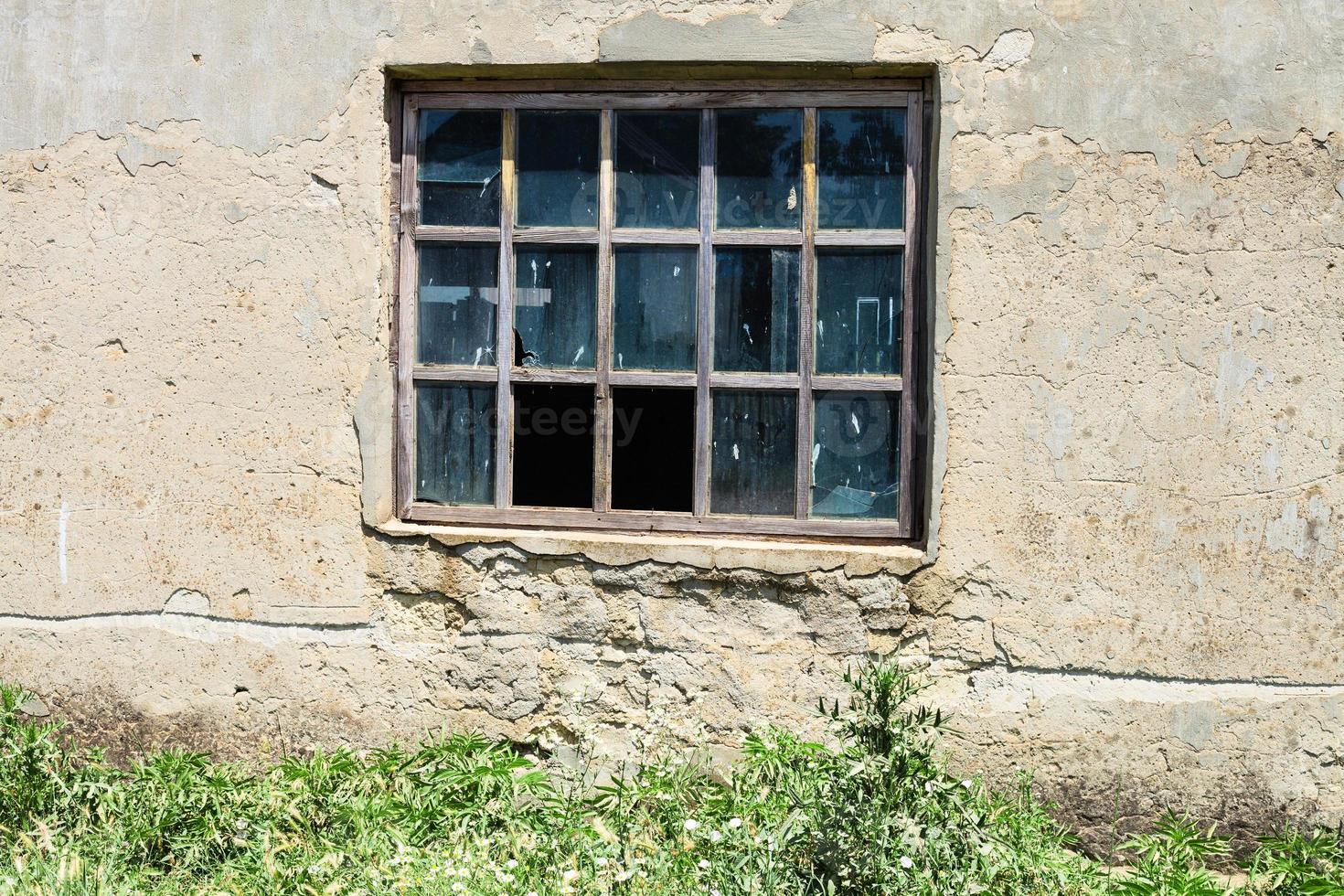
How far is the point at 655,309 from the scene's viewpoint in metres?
2.97

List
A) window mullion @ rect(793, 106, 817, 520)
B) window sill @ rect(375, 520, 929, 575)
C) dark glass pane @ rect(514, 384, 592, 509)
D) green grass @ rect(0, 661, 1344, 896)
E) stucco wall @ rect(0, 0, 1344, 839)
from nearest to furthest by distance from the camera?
green grass @ rect(0, 661, 1344, 896) < stucco wall @ rect(0, 0, 1344, 839) < window sill @ rect(375, 520, 929, 575) < window mullion @ rect(793, 106, 817, 520) < dark glass pane @ rect(514, 384, 592, 509)

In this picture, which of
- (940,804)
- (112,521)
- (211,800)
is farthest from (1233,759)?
(112,521)

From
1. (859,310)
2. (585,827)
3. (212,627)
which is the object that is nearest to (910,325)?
(859,310)

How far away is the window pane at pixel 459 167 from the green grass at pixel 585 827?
4.75 ft

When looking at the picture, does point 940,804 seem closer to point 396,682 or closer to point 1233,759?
point 1233,759

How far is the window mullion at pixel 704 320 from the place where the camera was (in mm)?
2920

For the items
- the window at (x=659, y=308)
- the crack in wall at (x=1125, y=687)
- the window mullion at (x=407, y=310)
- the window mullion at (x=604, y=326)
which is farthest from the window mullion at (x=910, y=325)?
the window mullion at (x=407, y=310)

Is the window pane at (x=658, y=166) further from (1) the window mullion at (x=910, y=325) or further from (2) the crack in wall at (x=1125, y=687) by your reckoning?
(2) the crack in wall at (x=1125, y=687)

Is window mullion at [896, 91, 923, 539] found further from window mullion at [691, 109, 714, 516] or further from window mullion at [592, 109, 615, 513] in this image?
window mullion at [592, 109, 615, 513]

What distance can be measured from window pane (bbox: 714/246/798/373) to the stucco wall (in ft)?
1.36

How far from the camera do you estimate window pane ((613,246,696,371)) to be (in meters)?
2.96

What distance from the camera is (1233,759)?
269 centimetres

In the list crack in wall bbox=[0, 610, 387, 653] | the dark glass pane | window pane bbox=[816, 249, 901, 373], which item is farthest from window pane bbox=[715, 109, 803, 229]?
crack in wall bbox=[0, 610, 387, 653]

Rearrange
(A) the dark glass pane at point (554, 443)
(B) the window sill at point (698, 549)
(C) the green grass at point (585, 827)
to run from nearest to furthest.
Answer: (C) the green grass at point (585, 827) → (B) the window sill at point (698, 549) → (A) the dark glass pane at point (554, 443)
